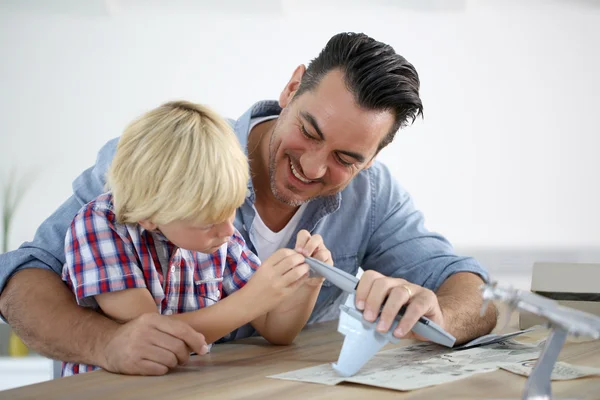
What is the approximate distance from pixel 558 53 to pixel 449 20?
0.60 m

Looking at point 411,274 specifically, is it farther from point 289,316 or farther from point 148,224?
point 148,224

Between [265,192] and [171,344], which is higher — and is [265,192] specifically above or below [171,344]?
above

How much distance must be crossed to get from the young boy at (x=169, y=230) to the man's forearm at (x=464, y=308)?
0.31 metres

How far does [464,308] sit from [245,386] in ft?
2.10

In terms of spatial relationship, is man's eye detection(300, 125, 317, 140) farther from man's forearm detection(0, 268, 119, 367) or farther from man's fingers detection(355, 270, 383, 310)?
man's forearm detection(0, 268, 119, 367)

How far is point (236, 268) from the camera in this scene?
1.60 m

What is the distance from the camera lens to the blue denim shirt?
6.31ft

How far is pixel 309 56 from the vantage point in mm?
3902

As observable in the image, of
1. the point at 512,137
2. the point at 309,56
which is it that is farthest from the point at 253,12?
the point at 512,137

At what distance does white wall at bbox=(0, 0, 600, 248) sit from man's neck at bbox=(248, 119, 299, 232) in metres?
1.86

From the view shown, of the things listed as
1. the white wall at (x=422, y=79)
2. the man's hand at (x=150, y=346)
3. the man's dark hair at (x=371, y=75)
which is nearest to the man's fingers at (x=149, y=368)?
the man's hand at (x=150, y=346)

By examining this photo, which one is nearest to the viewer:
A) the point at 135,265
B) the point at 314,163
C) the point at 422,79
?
the point at 135,265

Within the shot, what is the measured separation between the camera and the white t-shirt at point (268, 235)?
1.91 meters

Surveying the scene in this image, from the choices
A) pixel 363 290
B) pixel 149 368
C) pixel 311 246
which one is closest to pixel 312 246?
pixel 311 246
